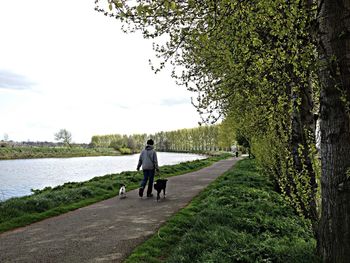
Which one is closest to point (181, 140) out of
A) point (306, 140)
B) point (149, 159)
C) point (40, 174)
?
point (40, 174)

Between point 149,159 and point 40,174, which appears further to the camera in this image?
point 40,174

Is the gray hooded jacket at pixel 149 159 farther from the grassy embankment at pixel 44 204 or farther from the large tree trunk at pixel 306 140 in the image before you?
the large tree trunk at pixel 306 140

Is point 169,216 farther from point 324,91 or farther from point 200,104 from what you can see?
point 324,91

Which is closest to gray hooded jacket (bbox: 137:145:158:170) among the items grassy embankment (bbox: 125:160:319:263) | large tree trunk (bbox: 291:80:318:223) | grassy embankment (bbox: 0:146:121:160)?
grassy embankment (bbox: 125:160:319:263)

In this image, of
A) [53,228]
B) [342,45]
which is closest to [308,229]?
[342,45]

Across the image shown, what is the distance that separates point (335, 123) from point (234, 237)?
124 inches

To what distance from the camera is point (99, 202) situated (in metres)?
10.5

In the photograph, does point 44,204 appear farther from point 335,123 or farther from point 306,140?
point 335,123

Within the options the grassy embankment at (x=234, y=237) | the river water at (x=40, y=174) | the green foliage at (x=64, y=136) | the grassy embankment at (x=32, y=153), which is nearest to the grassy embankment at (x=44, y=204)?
the river water at (x=40, y=174)

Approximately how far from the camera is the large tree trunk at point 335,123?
3.38 m

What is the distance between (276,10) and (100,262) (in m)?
4.90

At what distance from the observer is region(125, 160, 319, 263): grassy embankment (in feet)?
15.4

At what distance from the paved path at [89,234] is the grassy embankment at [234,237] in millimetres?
491

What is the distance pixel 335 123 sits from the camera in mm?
3447
